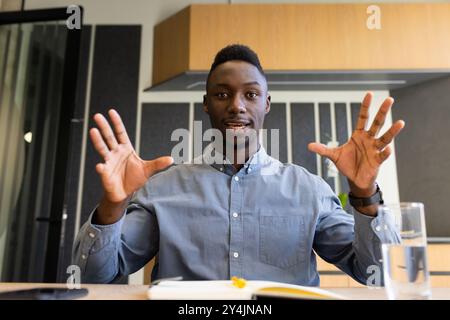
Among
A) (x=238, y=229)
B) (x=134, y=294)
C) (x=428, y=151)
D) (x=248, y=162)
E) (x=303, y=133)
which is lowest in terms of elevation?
(x=134, y=294)

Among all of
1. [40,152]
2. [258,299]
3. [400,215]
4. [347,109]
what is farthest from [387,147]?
[40,152]

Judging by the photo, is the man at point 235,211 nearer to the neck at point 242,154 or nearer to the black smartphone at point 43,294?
the neck at point 242,154

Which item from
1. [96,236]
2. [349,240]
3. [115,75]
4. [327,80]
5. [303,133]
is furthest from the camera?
[115,75]

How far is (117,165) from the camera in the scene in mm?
876

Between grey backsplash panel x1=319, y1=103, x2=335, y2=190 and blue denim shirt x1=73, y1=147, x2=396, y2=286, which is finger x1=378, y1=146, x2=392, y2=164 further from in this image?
grey backsplash panel x1=319, y1=103, x2=335, y2=190

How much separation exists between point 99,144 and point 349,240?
0.77 meters

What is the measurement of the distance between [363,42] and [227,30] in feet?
3.08

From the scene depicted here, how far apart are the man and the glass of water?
24 centimetres

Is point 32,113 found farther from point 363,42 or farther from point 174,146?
point 363,42

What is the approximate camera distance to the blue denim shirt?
3.67 feet

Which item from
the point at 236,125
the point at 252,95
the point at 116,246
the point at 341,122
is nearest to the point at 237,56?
the point at 252,95

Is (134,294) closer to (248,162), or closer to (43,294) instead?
(43,294)

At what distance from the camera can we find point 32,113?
2643mm

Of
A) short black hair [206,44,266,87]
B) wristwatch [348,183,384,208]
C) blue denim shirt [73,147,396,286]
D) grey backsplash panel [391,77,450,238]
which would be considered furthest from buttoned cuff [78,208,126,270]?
grey backsplash panel [391,77,450,238]
